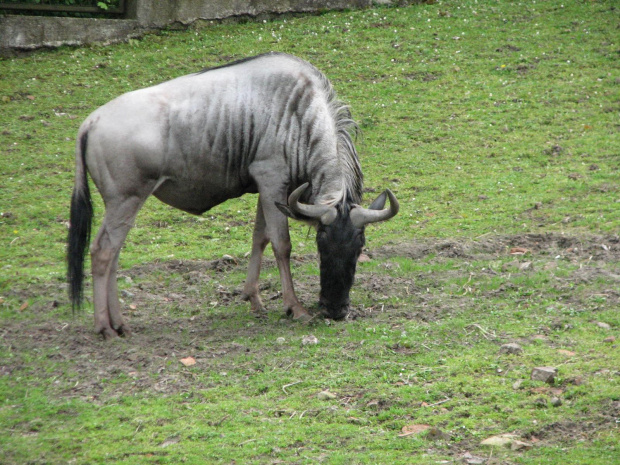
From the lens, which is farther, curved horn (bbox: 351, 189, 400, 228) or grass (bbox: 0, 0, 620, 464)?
curved horn (bbox: 351, 189, 400, 228)

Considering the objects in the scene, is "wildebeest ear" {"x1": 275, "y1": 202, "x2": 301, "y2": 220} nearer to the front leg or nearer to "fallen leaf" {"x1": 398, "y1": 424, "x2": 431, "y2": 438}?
the front leg

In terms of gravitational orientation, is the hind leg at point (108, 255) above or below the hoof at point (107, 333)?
above

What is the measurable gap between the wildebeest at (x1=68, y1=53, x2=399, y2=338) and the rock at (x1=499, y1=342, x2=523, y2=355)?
4.77 ft

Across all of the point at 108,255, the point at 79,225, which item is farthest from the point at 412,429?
the point at 79,225

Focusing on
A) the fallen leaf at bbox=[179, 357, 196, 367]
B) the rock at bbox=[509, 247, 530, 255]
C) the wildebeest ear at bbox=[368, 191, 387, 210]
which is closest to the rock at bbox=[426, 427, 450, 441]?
the fallen leaf at bbox=[179, 357, 196, 367]

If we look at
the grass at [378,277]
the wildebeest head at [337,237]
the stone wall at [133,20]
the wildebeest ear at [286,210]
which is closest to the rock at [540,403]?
the grass at [378,277]

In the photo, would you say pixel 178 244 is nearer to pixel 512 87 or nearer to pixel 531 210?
pixel 531 210

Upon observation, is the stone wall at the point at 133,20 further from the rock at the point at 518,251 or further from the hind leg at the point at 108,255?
the rock at the point at 518,251

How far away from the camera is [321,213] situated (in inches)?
264

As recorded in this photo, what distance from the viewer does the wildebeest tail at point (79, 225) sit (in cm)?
666

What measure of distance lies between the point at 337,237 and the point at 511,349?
171cm

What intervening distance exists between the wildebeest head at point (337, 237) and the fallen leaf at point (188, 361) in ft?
4.29

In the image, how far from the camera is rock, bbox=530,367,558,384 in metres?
5.34

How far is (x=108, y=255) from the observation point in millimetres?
6668
